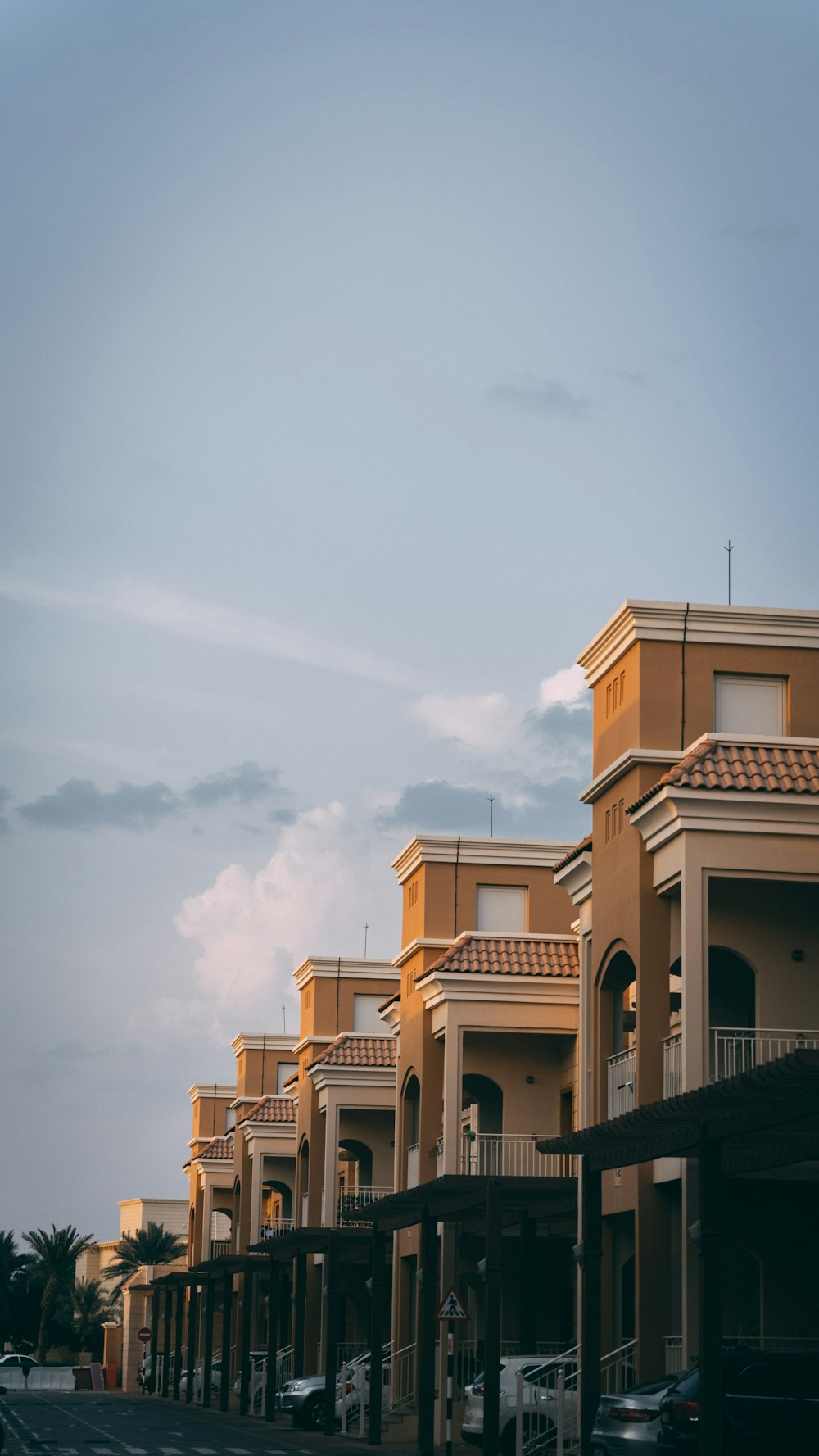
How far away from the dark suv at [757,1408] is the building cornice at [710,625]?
11.4 meters

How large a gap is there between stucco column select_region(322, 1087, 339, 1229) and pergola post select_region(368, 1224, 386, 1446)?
12701mm

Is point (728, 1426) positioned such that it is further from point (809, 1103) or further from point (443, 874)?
point (443, 874)

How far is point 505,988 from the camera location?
36750 millimetres

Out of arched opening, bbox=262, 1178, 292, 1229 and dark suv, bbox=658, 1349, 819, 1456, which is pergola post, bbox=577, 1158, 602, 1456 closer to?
dark suv, bbox=658, 1349, 819, 1456

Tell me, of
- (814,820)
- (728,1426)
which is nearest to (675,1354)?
(728,1426)

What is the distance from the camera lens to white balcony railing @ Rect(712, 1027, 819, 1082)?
2478cm

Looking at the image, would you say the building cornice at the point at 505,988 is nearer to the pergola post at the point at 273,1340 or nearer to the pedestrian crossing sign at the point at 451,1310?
the pedestrian crossing sign at the point at 451,1310

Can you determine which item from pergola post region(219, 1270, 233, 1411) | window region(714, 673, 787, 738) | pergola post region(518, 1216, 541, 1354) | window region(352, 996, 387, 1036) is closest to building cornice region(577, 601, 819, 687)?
window region(714, 673, 787, 738)

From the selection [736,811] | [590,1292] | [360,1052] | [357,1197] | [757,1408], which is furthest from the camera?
[360,1052]

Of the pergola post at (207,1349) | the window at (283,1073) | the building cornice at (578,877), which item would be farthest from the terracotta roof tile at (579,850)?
the window at (283,1073)

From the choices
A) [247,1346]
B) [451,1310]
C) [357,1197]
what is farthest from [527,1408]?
[247,1346]

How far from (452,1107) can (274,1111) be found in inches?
965

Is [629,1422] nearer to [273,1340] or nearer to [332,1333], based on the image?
[332,1333]

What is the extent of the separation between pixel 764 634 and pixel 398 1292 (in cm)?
1915
